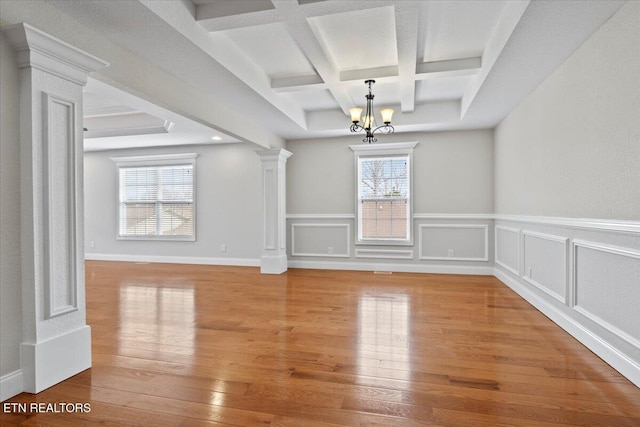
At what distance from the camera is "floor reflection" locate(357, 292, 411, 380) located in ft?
7.89

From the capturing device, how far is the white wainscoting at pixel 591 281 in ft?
7.43

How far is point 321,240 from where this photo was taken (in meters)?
6.51

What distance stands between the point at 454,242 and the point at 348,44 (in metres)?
3.90

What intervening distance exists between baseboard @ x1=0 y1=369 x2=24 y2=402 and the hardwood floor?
8cm

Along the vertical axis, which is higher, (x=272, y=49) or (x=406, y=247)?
(x=272, y=49)

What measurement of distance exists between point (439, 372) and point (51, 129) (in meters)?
2.91

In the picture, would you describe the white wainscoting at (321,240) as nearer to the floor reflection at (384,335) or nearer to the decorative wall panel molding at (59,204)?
the floor reflection at (384,335)

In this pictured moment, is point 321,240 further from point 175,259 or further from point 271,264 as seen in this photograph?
point 175,259

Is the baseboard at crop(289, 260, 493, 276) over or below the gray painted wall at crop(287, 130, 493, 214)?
below

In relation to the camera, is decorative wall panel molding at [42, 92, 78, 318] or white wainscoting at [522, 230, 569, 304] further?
white wainscoting at [522, 230, 569, 304]

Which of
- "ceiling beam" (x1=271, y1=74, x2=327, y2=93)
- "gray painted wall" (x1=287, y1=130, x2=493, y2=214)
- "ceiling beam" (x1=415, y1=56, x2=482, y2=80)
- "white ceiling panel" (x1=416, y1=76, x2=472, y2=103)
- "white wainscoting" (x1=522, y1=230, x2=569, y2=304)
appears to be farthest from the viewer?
"gray painted wall" (x1=287, y1=130, x2=493, y2=214)

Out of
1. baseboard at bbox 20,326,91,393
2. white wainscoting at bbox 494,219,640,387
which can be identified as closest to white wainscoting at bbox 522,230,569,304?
white wainscoting at bbox 494,219,640,387

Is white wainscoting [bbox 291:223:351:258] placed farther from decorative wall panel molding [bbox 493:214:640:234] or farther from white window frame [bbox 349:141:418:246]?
decorative wall panel molding [bbox 493:214:640:234]

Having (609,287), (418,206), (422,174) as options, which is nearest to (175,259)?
(418,206)
